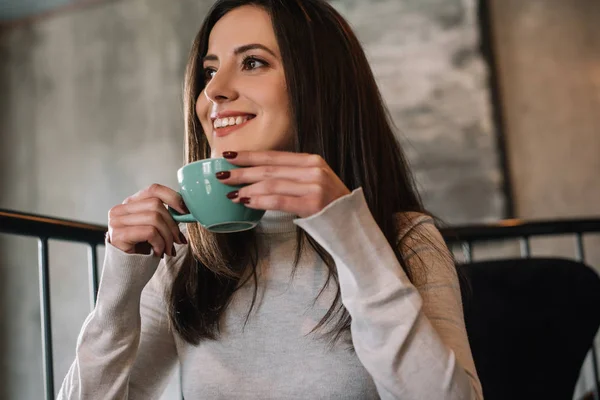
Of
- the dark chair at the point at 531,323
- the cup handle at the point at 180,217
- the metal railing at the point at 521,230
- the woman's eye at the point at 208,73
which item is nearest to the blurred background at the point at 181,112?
the metal railing at the point at 521,230

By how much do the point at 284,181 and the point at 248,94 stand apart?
1.00 ft

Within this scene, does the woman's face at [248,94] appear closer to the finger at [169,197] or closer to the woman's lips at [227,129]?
the woman's lips at [227,129]

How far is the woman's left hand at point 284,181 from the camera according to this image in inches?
33.4

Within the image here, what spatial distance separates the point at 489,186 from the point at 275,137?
246 centimetres

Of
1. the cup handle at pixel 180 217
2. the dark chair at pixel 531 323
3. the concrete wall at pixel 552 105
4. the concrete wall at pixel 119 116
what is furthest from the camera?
the concrete wall at pixel 119 116

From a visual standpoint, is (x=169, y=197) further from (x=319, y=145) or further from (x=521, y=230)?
(x=521, y=230)

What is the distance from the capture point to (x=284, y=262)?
1181 mm

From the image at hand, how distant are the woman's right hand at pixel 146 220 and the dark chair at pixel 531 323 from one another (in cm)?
61

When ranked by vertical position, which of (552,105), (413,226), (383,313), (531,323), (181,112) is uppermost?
(181,112)

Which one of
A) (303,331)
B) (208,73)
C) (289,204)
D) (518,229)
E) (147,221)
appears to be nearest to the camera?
(289,204)

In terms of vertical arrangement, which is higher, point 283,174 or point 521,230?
point 283,174

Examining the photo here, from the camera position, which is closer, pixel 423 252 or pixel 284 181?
pixel 284 181

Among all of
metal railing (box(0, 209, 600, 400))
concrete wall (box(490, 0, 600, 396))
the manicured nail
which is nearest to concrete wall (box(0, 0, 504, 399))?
concrete wall (box(490, 0, 600, 396))

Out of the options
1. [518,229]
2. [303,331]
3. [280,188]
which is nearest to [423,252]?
[303,331]
